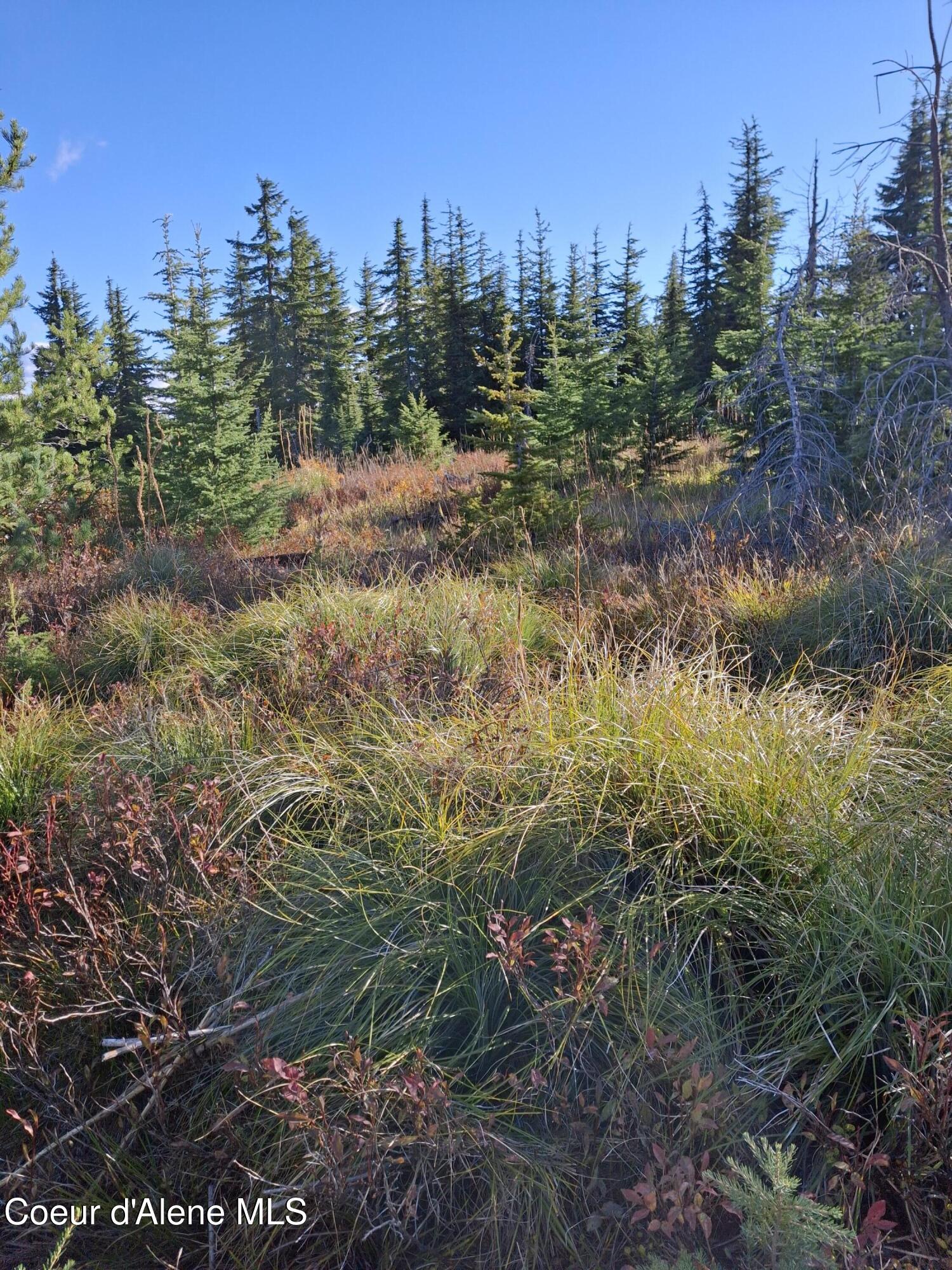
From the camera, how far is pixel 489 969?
2248 millimetres

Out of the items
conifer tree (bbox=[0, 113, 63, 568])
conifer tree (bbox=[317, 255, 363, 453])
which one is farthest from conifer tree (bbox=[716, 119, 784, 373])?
Result: conifer tree (bbox=[317, 255, 363, 453])

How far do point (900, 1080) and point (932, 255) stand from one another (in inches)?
288

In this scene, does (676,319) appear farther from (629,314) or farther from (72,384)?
(72,384)

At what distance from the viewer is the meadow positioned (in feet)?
5.82

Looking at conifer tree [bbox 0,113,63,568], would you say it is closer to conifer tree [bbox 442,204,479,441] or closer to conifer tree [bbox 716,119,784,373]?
conifer tree [bbox 716,119,784,373]

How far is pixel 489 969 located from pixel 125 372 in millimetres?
28525

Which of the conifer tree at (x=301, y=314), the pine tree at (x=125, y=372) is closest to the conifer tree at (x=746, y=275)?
the pine tree at (x=125, y=372)

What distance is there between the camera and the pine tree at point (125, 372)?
22016 millimetres

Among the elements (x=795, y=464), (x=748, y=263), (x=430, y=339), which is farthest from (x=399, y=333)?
(x=795, y=464)

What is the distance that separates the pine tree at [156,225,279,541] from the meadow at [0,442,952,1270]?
30.4 feet

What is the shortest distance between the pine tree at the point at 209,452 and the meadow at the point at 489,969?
926 centimetres

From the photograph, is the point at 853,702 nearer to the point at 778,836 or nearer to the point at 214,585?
the point at 778,836

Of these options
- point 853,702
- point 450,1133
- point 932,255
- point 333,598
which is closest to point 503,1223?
point 450,1133

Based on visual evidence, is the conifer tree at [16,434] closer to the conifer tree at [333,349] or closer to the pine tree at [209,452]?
the pine tree at [209,452]
